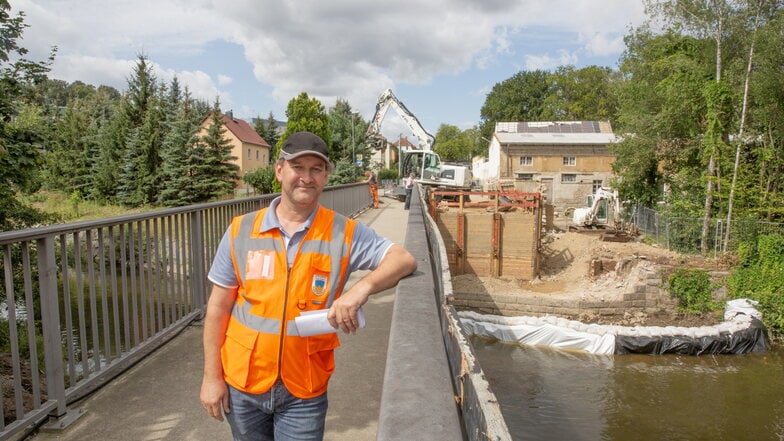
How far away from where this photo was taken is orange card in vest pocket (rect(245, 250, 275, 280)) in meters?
2.00

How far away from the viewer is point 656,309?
18812 mm

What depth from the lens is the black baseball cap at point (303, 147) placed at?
83.5 inches

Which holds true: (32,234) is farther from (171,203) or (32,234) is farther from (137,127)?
(137,127)

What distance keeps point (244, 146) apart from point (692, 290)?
4354cm

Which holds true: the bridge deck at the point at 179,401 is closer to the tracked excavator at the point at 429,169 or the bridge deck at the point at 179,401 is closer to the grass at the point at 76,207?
the tracked excavator at the point at 429,169

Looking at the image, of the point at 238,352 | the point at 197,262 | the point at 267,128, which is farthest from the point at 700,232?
the point at 267,128

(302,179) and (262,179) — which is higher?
(302,179)

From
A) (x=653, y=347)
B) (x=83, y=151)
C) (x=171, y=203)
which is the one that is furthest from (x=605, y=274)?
(x=83, y=151)

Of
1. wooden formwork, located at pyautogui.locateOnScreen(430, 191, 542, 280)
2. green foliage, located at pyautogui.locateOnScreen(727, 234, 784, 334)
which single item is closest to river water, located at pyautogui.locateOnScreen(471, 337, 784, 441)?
green foliage, located at pyautogui.locateOnScreen(727, 234, 784, 334)

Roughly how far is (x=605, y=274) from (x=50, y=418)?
22.0 meters

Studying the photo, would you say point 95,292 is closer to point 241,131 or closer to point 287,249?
point 287,249

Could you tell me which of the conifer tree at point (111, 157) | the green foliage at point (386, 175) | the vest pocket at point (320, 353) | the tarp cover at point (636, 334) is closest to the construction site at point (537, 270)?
the tarp cover at point (636, 334)

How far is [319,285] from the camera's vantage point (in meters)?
2.02

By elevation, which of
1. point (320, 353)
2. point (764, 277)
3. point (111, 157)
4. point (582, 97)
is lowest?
point (764, 277)
